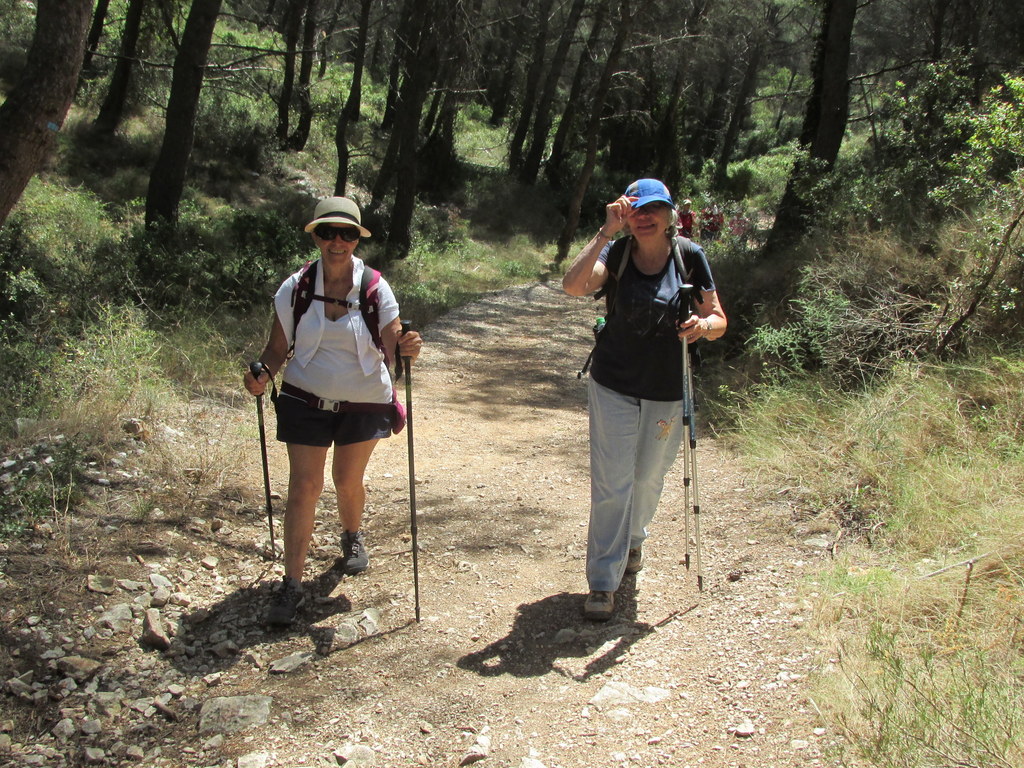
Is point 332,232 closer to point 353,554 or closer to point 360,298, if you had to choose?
point 360,298

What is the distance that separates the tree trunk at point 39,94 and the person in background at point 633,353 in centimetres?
302

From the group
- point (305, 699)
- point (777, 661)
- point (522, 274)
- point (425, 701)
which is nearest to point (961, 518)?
point (777, 661)

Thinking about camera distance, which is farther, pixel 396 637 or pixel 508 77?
pixel 508 77

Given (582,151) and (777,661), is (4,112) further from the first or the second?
(582,151)

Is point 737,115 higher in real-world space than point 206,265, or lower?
higher

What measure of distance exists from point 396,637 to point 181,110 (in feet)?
33.5

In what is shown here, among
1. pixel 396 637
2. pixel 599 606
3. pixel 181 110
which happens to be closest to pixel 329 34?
pixel 181 110

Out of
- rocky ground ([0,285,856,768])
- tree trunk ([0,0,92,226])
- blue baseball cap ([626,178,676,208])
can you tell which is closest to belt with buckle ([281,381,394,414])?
rocky ground ([0,285,856,768])

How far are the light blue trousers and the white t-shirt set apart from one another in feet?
3.35

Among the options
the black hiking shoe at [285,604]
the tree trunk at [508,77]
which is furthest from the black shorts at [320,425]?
the tree trunk at [508,77]

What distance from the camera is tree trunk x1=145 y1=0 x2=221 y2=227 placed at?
38.6ft

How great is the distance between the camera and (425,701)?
11.2ft

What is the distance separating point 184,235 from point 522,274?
8.70 metres

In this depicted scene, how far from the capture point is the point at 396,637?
3.97 m
